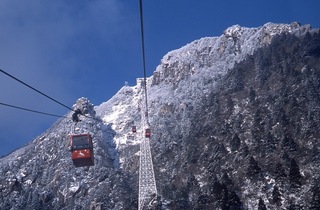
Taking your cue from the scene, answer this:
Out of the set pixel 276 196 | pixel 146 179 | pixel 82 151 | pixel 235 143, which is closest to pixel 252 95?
pixel 235 143

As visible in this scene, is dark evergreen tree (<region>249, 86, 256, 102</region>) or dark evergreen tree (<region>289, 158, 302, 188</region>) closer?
dark evergreen tree (<region>289, 158, 302, 188</region>)

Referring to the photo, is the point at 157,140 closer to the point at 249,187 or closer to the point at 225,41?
the point at 249,187

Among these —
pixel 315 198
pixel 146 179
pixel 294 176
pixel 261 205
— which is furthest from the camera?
pixel 146 179

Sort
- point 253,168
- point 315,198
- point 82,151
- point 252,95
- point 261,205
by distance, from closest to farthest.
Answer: point 82,151
point 315,198
point 261,205
point 253,168
point 252,95

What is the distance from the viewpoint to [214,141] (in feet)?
324

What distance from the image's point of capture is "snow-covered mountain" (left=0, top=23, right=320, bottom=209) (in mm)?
76188

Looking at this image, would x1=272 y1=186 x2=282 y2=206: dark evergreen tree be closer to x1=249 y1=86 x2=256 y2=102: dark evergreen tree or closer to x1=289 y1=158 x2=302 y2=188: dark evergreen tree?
x1=289 y1=158 x2=302 y2=188: dark evergreen tree

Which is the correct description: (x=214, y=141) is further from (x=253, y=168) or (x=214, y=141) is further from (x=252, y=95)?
(x=253, y=168)

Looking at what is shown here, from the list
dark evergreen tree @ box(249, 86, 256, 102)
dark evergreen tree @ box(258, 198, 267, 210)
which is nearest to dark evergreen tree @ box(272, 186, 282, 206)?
dark evergreen tree @ box(258, 198, 267, 210)

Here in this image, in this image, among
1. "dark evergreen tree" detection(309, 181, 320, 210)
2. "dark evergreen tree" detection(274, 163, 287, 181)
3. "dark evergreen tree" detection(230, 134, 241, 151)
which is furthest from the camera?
"dark evergreen tree" detection(230, 134, 241, 151)

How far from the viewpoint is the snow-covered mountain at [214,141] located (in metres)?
76.2

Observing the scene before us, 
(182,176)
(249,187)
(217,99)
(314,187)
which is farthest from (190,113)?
(314,187)

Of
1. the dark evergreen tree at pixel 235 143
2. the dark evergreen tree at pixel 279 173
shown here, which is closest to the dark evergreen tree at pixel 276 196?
the dark evergreen tree at pixel 279 173

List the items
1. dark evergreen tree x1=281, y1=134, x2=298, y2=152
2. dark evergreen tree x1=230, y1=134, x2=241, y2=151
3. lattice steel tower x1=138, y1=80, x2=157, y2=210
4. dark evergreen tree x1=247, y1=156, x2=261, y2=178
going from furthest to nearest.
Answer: dark evergreen tree x1=230, y1=134, x2=241, y2=151 < lattice steel tower x1=138, y1=80, x2=157, y2=210 < dark evergreen tree x1=281, y1=134, x2=298, y2=152 < dark evergreen tree x1=247, y1=156, x2=261, y2=178
